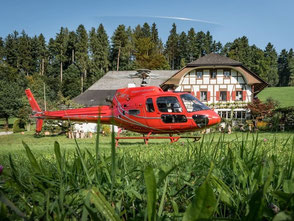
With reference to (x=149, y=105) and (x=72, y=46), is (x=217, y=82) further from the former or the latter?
(x=72, y=46)

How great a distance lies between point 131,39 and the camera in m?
77.5

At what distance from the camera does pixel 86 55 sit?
7019 centimetres

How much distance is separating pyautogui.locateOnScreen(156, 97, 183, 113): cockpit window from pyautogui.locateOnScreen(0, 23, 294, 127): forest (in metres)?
49.6

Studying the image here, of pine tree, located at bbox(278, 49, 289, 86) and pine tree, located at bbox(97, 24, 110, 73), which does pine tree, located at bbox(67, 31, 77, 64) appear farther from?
pine tree, located at bbox(278, 49, 289, 86)

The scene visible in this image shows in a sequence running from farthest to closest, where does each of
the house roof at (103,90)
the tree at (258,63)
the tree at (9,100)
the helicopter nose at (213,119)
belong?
the tree at (258,63), the tree at (9,100), the house roof at (103,90), the helicopter nose at (213,119)

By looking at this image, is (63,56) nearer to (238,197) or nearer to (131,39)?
(131,39)

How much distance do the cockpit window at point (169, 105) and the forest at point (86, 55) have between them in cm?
4959

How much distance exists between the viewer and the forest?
64.2 m

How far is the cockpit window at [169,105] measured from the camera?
842 centimetres

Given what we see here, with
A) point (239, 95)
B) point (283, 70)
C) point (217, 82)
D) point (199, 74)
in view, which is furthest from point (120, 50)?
point (283, 70)

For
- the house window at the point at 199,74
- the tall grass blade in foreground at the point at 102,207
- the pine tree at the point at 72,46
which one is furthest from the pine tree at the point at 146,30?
the tall grass blade in foreground at the point at 102,207

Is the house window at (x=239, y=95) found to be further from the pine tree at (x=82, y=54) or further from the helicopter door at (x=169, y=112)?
the pine tree at (x=82, y=54)

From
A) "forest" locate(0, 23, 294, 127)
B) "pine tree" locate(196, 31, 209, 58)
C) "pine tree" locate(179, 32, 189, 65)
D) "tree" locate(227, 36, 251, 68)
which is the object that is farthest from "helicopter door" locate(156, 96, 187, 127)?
"pine tree" locate(179, 32, 189, 65)

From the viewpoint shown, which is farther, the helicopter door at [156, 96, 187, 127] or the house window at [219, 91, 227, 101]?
the house window at [219, 91, 227, 101]
